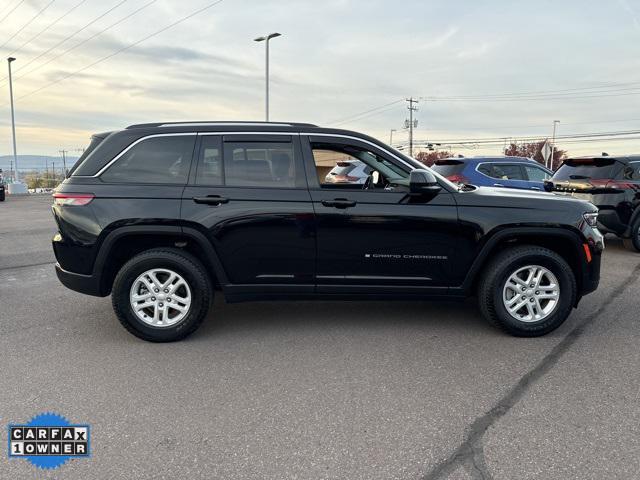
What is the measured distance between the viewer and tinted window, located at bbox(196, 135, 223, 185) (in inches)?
171

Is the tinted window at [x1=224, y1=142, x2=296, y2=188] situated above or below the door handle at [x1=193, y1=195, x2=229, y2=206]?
above

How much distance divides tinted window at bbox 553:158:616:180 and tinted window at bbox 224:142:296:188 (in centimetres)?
660

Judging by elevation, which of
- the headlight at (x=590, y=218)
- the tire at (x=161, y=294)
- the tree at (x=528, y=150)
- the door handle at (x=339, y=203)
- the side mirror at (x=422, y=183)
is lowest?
the tire at (x=161, y=294)

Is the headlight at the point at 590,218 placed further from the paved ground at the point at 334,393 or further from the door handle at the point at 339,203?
the door handle at the point at 339,203

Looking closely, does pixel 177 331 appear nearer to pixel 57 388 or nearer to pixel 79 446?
pixel 57 388

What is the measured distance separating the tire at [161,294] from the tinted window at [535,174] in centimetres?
876

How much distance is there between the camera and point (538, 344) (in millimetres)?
4336

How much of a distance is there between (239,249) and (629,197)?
23.7 feet

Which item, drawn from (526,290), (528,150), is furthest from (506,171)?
(528,150)

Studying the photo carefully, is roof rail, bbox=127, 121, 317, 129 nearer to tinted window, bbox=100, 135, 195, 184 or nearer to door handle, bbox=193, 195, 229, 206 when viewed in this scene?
tinted window, bbox=100, 135, 195, 184

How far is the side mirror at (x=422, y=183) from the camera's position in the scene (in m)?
4.14

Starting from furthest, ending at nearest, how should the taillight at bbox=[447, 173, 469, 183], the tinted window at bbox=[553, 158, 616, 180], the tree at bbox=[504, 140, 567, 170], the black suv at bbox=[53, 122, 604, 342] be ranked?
the tree at bbox=[504, 140, 567, 170] < the taillight at bbox=[447, 173, 469, 183] < the tinted window at bbox=[553, 158, 616, 180] < the black suv at bbox=[53, 122, 604, 342]

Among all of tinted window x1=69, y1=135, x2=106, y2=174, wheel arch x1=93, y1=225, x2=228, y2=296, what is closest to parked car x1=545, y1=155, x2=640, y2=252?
wheel arch x1=93, y1=225, x2=228, y2=296

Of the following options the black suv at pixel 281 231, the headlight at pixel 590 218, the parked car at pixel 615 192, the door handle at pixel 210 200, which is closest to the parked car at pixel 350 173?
the black suv at pixel 281 231
